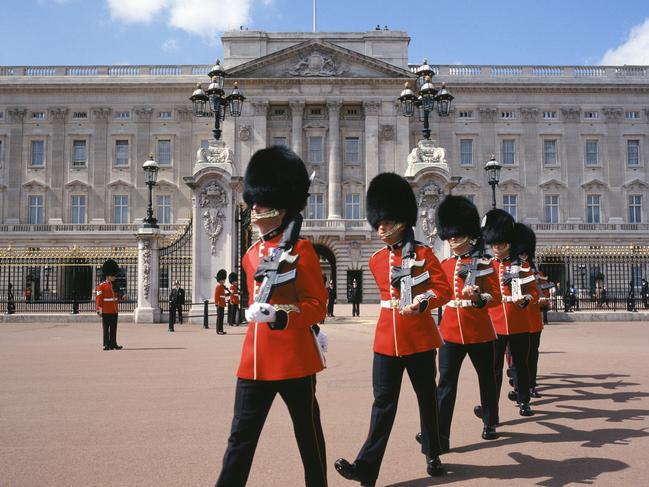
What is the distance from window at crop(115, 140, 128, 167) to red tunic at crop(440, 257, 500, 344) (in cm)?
4024

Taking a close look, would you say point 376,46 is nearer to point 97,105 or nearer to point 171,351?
point 97,105

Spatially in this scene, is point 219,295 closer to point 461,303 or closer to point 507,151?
point 461,303

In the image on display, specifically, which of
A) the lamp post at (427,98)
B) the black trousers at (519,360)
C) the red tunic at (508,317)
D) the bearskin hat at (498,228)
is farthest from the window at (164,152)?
the black trousers at (519,360)

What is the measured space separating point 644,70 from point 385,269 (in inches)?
1826

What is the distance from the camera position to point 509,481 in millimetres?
4148

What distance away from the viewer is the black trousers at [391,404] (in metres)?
4.07

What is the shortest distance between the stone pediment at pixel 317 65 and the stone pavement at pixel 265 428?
3269cm

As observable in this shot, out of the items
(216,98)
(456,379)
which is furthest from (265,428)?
(216,98)

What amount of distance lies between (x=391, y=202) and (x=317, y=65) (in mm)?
38265

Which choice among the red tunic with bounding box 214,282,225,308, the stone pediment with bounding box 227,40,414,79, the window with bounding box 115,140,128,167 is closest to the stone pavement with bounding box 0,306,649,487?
the red tunic with bounding box 214,282,225,308

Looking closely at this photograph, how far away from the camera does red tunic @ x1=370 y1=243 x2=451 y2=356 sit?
14.5 ft

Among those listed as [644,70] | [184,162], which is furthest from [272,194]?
[644,70]

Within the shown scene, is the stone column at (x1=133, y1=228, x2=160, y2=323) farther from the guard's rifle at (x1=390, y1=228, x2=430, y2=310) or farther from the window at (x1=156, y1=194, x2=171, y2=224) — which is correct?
the window at (x1=156, y1=194, x2=171, y2=224)

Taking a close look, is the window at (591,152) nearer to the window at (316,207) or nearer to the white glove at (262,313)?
the window at (316,207)
